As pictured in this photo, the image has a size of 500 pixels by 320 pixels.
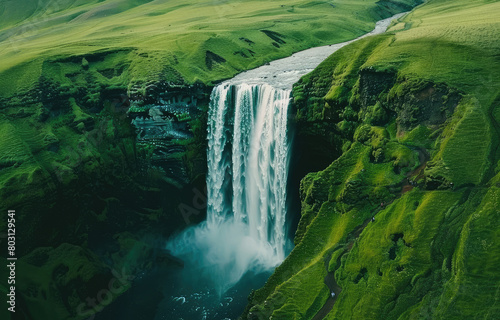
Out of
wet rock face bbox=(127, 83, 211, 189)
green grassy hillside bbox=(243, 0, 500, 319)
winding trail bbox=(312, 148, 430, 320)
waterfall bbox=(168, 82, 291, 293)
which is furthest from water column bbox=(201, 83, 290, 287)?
winding trail bbox=(312, 148, 430, 320)

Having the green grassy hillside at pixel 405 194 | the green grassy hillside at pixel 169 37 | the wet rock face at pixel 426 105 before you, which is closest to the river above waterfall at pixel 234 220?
the green grassy hillside at pixel 405 194

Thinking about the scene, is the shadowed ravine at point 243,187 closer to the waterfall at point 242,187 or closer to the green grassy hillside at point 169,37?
the waterfall at point 242,187

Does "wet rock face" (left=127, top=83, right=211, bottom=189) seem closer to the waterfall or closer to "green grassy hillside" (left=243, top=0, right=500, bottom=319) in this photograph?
the waterfall

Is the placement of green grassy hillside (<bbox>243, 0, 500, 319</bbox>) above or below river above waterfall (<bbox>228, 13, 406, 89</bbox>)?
below

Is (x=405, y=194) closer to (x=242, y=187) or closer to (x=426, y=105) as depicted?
(x=426, y=105)

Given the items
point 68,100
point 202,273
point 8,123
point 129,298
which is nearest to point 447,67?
point 202,273

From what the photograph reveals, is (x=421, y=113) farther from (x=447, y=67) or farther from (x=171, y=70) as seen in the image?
(x=171, y=70)

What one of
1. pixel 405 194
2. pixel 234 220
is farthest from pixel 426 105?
pixel 234 220
